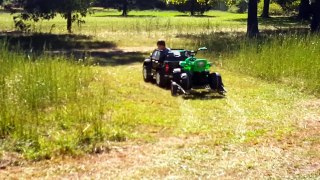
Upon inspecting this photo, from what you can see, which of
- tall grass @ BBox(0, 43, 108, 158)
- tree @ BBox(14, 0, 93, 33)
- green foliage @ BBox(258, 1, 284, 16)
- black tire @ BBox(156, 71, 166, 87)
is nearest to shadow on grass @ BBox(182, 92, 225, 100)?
black tire @ BBox(156, 71, 166, 87)

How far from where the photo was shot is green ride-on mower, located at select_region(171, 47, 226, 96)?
10.9 meters

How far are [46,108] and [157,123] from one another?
2.11 m

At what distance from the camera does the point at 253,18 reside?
26969 millimetres

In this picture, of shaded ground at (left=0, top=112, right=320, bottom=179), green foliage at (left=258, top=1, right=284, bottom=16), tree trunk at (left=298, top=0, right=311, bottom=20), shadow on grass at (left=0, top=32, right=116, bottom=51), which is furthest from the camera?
green foliage at (left=258, top=1, right=284, bottom=16)

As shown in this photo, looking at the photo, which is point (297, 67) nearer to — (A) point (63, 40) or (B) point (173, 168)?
(B) point (173, 168)

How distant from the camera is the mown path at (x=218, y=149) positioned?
600 centimetres

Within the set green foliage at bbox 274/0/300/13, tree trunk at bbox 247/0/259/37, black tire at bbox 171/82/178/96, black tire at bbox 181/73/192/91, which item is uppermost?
green foliage at bbox 274/0/300/13

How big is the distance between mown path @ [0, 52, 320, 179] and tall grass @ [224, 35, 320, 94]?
1.94 m

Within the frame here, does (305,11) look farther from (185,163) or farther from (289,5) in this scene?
(185,163)


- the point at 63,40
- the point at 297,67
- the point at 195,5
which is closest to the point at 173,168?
the point at 297,67

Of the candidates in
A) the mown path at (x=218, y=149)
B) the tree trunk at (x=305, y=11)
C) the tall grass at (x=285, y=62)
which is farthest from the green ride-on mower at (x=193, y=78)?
the tree trunk at (x=305, y=11)

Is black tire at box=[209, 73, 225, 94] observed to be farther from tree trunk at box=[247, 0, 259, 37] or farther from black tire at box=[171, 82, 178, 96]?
tree trunk at box=[247, 0, 259, 37]

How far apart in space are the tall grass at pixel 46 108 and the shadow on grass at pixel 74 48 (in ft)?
20.8

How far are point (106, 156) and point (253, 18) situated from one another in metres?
21.5
